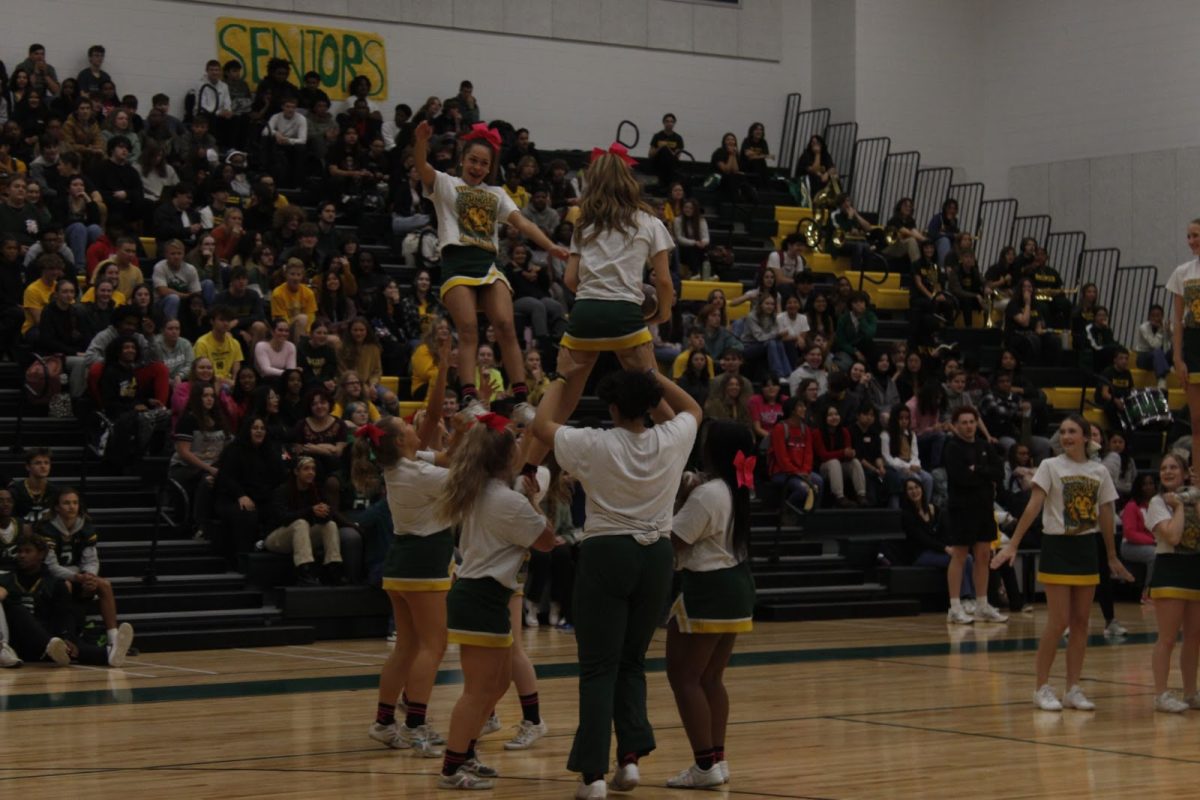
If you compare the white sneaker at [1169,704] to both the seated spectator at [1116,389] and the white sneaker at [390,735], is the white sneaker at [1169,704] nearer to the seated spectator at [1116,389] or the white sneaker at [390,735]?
the white sneaker at [390,735]

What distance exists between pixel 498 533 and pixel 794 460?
32.8 ft

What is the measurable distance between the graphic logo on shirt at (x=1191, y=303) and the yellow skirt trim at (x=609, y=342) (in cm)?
377

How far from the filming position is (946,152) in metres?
26.0

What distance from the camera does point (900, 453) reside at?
17188 millimetres

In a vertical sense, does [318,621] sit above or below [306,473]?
below

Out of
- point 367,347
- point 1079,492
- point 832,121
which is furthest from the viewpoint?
point 832,121

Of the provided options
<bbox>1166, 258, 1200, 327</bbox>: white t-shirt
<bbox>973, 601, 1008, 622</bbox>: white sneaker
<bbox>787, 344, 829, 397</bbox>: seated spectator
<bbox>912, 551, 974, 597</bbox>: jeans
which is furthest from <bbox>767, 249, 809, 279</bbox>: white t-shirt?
<bbox>1166, 258, 1200, 327</bbox>: white t-shirt

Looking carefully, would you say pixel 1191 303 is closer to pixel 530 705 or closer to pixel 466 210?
pixel 466 210

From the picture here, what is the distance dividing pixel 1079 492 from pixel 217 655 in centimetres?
668

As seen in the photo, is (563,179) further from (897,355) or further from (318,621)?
(318,621)

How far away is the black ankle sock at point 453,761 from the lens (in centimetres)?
701

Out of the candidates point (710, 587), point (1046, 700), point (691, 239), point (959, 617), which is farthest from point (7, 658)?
point (691, 239)

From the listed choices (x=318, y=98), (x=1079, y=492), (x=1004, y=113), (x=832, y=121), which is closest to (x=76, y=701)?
(x=1079, y=492)

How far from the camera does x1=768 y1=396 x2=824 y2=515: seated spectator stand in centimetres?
1653
